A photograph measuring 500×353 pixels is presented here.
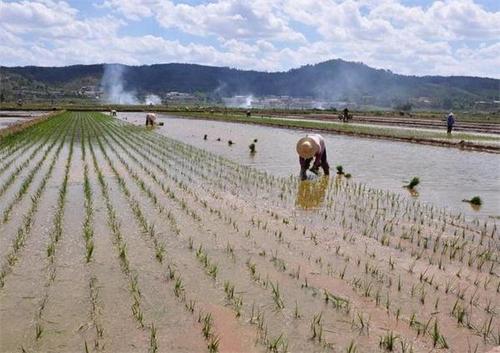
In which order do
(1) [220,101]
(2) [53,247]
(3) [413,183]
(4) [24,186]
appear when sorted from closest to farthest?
1. (2) [53,247]
2. (4) [24,186]
3. (3) [413,183]
4. (1) [220,101]

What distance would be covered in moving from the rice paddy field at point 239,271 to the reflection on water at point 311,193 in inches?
2.7

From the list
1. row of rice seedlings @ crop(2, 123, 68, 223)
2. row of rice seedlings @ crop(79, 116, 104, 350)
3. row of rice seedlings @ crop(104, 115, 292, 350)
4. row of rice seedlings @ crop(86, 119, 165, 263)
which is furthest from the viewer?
row of rice seedlings @ crop(2, 123, 68, 223)

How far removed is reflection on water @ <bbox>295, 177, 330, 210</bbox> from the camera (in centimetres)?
1071

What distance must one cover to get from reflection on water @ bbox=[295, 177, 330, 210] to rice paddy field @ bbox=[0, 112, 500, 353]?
0.07m

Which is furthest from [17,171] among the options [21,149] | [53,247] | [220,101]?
[220,101]

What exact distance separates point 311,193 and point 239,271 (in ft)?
19.4

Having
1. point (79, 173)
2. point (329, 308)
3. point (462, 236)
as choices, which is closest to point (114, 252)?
point (329, 308)

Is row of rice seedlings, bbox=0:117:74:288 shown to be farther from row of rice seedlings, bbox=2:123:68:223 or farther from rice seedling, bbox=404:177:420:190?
rice seedling, bbox=404:177:420:190

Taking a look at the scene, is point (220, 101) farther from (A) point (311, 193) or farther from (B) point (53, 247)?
(B) point (53, 247)

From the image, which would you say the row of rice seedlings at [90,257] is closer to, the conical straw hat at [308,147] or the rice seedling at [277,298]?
the rice seedling at [277,298]

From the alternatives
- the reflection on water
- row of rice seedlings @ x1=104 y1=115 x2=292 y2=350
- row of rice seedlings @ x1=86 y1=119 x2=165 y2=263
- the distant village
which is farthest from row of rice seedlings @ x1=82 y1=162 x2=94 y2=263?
the distant village

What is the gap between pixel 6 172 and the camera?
543 inches

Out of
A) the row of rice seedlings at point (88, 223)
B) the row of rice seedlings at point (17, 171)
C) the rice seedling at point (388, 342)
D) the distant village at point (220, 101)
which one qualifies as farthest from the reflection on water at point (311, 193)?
the distant village at point (220, 101)

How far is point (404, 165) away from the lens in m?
17.5
